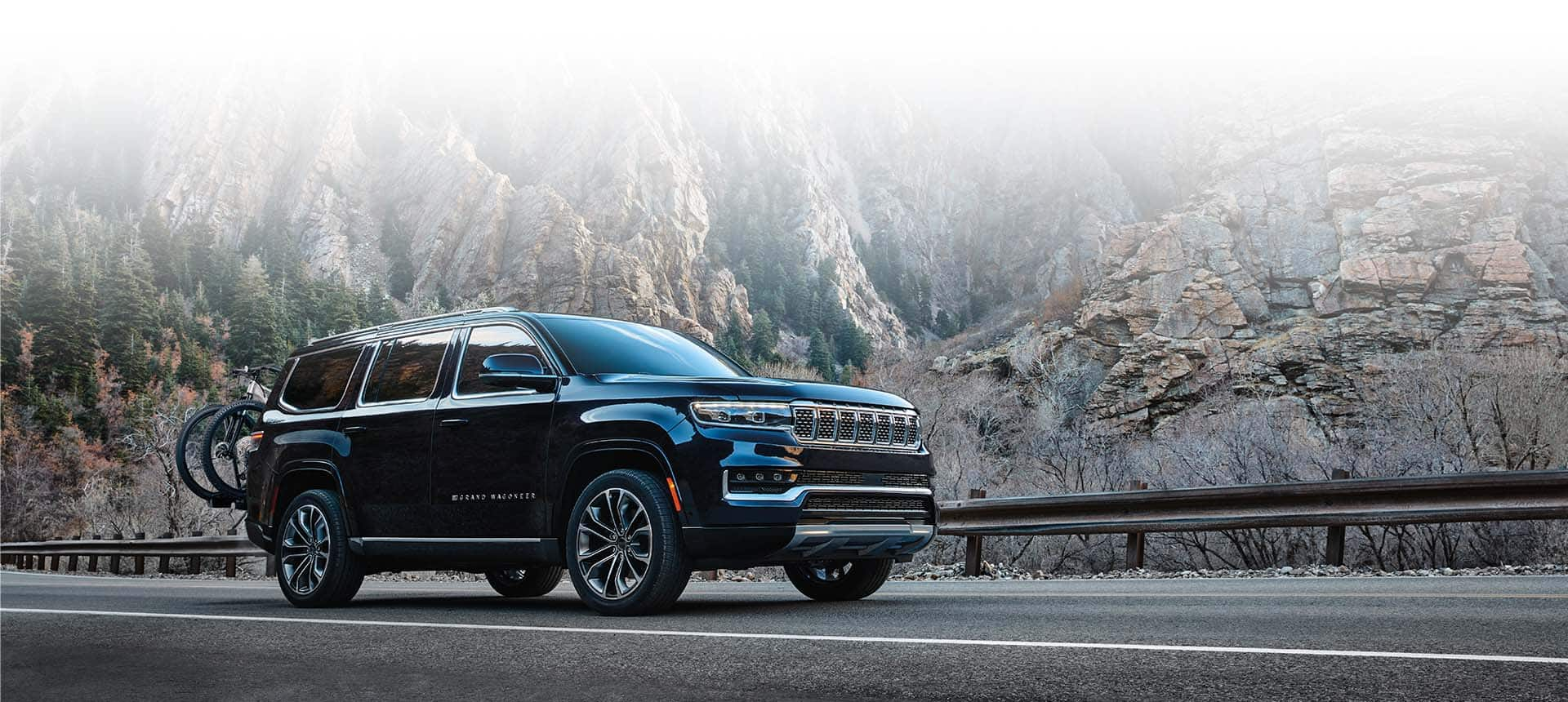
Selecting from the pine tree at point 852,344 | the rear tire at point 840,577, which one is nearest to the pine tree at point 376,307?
the pine tree at point 852,344

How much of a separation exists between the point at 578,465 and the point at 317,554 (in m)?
2.67

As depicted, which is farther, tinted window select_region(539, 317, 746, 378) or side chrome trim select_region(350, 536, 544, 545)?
tinted window select_region(539, 317, 746, 378)

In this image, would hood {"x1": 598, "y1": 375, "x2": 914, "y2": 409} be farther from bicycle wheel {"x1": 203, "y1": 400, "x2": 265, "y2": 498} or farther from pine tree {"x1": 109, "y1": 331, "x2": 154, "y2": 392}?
pine tree {"x1": 109, "y1": 331, "x2": 154, "y2": 392}

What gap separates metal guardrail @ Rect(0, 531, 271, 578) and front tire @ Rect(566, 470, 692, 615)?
30.4ft

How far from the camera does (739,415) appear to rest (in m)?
7.13

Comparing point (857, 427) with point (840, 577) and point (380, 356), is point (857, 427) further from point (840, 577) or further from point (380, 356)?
point (380, 356)

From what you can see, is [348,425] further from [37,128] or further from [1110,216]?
[37,128]

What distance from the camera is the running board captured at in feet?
25.1

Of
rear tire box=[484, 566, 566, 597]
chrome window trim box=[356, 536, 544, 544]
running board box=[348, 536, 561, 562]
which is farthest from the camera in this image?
rear tire box=[484, 566, 566, 597]

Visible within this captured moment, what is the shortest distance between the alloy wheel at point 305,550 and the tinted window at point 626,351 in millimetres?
2413

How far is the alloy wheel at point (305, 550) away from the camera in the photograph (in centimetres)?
900

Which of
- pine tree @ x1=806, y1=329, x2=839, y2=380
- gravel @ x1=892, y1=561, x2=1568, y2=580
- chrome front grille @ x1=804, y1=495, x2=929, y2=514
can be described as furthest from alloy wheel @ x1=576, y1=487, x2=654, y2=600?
pine tree @ x1=806, y1=329, x2=839, y2=380

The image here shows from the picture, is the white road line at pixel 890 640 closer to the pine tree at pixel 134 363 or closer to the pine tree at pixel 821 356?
the pine tree at pixel 134 363

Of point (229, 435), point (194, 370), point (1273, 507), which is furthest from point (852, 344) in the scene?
point (229, 435)
